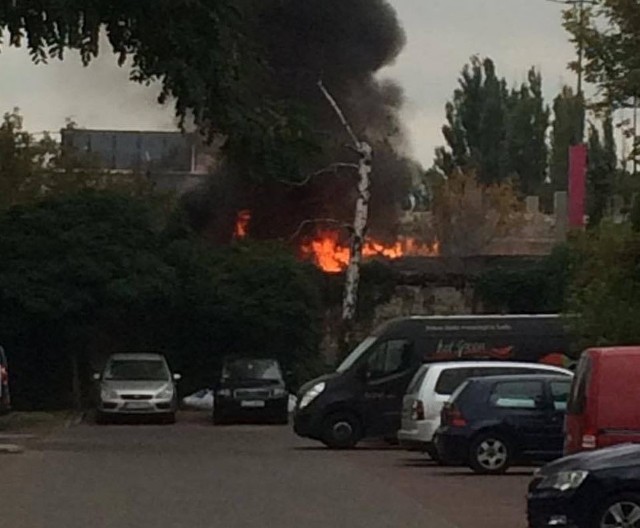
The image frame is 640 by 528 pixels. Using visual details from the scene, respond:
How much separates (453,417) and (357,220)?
26.3m

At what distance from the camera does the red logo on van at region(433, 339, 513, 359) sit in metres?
35.0

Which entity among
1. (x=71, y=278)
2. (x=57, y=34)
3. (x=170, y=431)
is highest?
(x=57, y=34)

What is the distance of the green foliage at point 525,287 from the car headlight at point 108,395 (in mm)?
14683

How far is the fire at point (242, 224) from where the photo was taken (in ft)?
183

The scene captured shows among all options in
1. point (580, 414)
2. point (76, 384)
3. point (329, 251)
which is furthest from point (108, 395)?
point (580, 414)

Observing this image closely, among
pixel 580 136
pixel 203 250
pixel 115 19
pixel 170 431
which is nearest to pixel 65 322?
pixel 203 250

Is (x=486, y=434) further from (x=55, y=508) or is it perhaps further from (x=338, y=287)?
(x=338, y=287)

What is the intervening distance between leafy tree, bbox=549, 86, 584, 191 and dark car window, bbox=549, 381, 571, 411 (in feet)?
159

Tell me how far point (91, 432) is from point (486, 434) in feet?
51.4

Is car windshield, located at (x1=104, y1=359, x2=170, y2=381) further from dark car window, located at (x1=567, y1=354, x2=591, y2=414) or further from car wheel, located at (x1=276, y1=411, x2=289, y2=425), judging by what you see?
dark car window, located at (x1=567, y1=354, x2=591, y2=414)

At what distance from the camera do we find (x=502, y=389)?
26688 mm

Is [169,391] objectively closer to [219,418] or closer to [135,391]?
[135,391]

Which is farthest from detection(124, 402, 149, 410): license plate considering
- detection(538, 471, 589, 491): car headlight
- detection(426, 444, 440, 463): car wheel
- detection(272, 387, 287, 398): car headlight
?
detection(538, 471, 589, 491): car headlight

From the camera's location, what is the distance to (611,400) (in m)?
18.2
